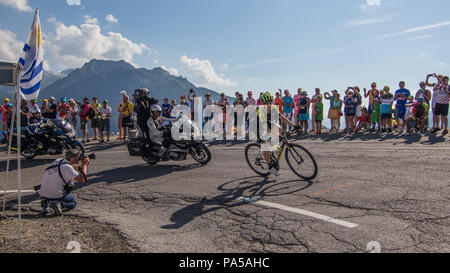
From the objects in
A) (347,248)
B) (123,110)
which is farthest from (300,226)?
(123,110)

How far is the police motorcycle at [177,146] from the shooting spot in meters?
8.42

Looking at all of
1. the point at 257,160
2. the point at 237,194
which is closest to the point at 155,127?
the point at 257,160

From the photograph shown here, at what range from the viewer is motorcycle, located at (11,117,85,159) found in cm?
991

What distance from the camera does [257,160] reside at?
7090 millimetres

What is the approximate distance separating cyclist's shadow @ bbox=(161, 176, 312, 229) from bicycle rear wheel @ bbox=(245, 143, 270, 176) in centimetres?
22

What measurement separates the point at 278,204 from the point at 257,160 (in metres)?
2.16

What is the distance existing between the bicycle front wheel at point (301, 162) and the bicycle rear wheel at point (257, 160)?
635mm

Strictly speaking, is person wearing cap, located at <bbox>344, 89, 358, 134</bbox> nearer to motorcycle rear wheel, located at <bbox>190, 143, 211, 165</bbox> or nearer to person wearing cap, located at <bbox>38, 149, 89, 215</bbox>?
motorcycle rear wheel, located at <bbox>190, 143, 211, 165</bbox>

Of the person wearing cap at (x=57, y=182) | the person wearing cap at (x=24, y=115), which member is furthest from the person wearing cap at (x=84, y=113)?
the person wearing cap at (x=57, y=182)

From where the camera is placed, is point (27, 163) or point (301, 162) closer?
point (301, 162)

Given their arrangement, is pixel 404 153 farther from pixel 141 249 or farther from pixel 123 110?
pixel 123 110

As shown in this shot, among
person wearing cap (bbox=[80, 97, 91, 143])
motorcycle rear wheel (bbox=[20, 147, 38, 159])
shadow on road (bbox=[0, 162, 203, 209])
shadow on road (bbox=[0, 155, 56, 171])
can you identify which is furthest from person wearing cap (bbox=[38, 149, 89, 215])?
person wearing cap (bbox=[80, 97, 91, 143])

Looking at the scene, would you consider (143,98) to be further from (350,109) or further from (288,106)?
(350,109)
